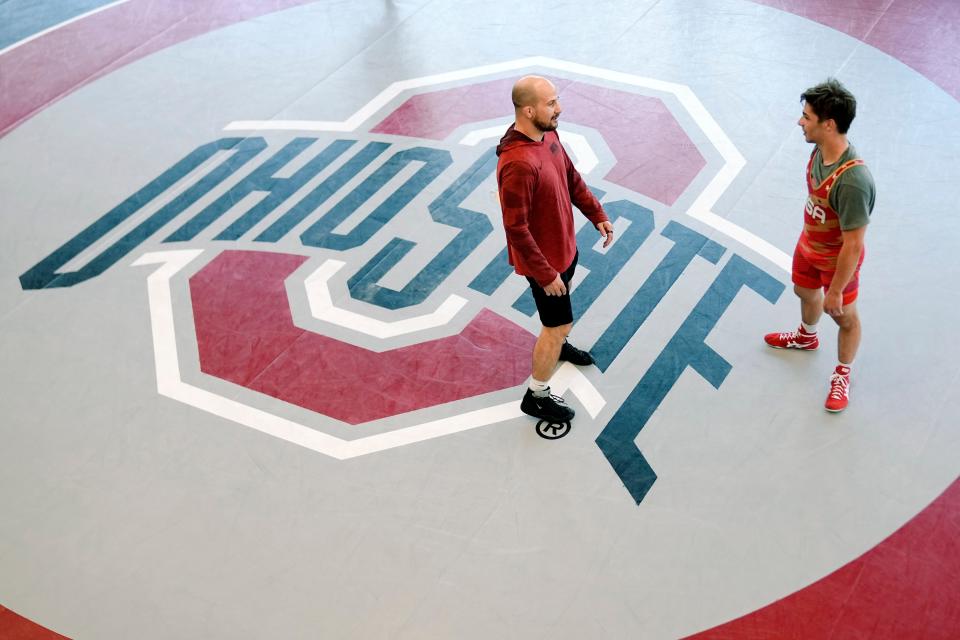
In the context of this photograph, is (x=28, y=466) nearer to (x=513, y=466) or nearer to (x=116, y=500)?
(x=116, y=500)

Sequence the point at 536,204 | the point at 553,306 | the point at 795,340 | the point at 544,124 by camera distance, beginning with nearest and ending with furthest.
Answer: the point at 544,124
the point at 536,204
the point at 553,306
the point at 795,340

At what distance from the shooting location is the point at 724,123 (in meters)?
5.54

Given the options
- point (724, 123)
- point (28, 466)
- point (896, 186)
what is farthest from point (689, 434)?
point (28, 466)

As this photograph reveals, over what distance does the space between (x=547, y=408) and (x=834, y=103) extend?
69.0 inches

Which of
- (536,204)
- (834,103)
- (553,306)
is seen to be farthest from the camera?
(553,306)

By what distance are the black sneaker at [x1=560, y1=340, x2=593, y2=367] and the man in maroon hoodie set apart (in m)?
0.34

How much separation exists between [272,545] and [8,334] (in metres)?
2.28

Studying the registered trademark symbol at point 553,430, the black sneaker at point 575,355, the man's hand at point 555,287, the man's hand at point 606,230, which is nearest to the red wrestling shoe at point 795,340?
the black sneaker at point 575,355

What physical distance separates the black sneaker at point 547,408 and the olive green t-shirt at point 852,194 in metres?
1.43

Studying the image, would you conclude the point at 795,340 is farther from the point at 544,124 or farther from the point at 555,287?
the point at 544,124

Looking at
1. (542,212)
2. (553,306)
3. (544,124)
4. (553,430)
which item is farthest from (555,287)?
(553,430)

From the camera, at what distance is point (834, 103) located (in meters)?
3.13

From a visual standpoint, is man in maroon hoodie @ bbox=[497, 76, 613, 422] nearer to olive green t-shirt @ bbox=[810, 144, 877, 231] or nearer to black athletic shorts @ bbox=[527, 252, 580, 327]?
black athletic shorts @ bbox=[527, 252, 580, 327]

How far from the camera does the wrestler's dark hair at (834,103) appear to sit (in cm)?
313
